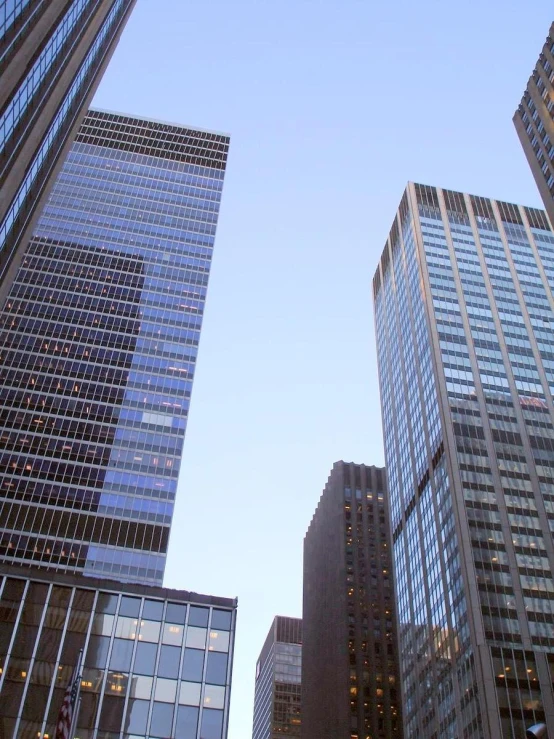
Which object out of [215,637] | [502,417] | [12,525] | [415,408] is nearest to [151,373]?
[12,525]

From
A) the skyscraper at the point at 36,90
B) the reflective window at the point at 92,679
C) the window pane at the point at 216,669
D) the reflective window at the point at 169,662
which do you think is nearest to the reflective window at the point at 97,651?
the reflective window at the point at 92,679

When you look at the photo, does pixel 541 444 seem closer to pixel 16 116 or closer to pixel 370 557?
pixel 370 557

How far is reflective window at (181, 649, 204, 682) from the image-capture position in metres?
53.3

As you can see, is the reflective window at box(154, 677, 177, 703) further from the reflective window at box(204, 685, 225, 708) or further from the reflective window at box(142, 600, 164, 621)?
the reflective window at box(142, 600, 164, 621)

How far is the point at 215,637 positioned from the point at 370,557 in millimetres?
147698

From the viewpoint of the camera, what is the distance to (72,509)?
11938 centimetres

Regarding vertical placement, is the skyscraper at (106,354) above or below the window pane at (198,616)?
above

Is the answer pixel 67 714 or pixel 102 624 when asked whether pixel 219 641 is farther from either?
pixel 67 714

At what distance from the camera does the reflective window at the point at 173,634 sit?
5441cm

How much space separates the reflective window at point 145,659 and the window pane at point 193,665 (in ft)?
A: 7.22

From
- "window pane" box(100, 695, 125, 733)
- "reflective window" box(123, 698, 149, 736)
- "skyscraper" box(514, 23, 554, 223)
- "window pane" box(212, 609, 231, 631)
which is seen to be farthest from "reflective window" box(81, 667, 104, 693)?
"skyscraper" box(514, 23, 554, 223)

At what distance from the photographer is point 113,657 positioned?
172 feet

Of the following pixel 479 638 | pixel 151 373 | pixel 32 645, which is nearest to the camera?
pixel 32 645

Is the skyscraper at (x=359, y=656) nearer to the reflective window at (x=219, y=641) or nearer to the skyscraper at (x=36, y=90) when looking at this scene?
the reflective window at (x=219, y=641)
